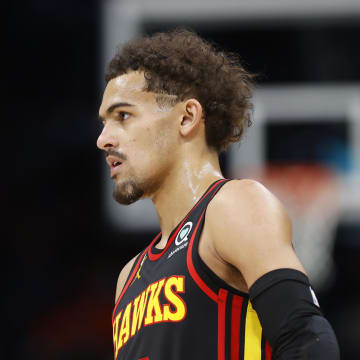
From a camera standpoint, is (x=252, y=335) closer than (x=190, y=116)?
Yes

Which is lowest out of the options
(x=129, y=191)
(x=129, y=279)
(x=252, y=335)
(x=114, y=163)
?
(x=129, y=279)

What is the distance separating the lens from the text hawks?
8.41ft

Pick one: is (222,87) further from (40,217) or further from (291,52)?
(40,217)

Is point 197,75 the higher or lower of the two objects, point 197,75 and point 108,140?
the higher

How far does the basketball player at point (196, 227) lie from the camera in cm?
226

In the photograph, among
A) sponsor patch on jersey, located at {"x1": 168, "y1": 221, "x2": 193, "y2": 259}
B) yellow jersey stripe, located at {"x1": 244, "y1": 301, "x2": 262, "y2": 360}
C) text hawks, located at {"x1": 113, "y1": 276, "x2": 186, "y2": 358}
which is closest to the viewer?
yellow jersey stripe, located at {"x1": 244, "y1": 301, "x2": 262, "y2": 360}

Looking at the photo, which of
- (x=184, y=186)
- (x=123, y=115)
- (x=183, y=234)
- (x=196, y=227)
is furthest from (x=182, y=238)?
(x=123, y=115)

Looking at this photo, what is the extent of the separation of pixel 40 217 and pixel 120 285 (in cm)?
768

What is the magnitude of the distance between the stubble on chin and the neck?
86 mm

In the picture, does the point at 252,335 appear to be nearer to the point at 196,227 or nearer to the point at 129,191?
the point at 196,227

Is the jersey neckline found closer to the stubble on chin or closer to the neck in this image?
the neck

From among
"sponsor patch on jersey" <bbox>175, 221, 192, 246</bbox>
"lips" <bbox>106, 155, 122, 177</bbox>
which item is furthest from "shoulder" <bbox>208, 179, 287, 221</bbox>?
"lips" <bbox>106, 155, 122, 177</bbox>

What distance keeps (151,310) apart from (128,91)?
0.96 m

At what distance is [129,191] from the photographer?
3.02m
